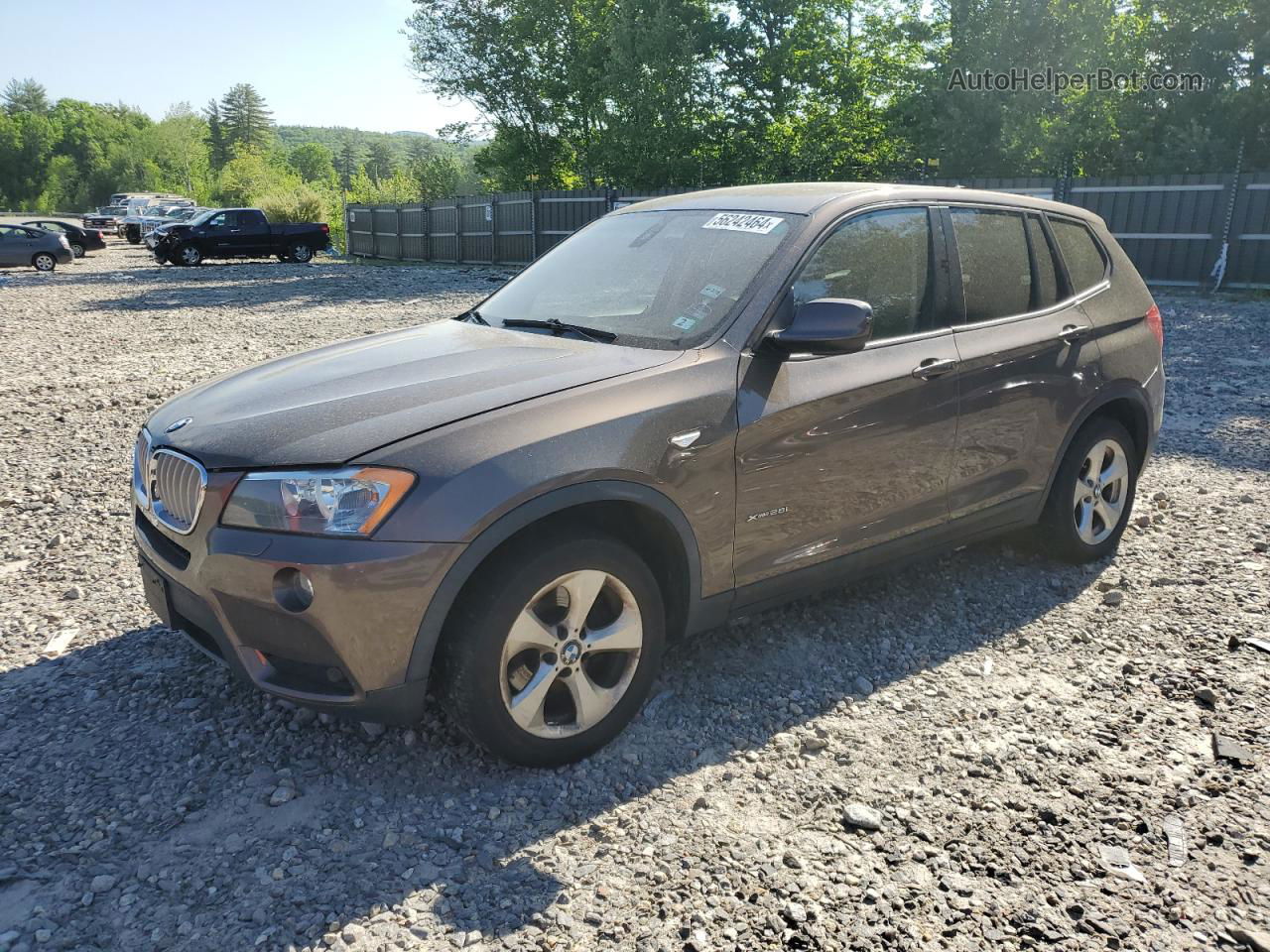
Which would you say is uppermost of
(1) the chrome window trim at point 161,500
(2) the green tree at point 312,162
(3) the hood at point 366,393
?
(2) the green tree at point 312,162

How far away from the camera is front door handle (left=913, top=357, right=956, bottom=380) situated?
3.71 metres

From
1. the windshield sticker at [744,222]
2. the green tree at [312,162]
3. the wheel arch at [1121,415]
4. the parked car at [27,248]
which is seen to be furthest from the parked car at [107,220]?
the green tree at [312,162]

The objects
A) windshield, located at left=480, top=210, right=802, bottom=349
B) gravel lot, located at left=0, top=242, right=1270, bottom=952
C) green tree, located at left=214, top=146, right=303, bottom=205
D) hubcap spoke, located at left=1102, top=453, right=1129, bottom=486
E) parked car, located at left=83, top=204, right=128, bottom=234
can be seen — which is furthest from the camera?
green tree, located at left=214, top=146, right=303, bottom=205

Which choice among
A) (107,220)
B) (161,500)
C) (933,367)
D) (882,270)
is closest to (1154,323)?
(933,367)

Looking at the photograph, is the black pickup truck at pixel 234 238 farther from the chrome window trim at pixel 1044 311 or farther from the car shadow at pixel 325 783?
the chrome window trim at pixel 1044 311

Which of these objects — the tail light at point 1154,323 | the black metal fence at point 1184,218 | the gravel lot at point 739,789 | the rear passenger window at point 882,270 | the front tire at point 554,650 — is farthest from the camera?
the black metal fence at point 1184,218

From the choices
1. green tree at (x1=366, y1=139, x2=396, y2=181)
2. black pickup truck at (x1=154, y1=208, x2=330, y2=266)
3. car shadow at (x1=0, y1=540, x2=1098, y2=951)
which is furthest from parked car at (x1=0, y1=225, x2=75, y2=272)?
green tree at (x1=366, y1=139, x2=396, y2=181)

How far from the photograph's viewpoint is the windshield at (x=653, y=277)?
134 inches

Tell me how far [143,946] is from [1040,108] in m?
28.4

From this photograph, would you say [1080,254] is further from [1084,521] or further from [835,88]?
[835,88]

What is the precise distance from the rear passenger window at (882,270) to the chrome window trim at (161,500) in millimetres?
2006

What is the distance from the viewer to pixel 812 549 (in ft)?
11.5

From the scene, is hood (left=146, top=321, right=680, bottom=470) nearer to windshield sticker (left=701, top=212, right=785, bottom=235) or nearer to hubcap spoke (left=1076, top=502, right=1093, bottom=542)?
windshield sticker (left=701, top=212, right=785, bottom=235)

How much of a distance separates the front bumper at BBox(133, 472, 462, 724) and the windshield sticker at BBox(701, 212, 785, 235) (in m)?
1.74
